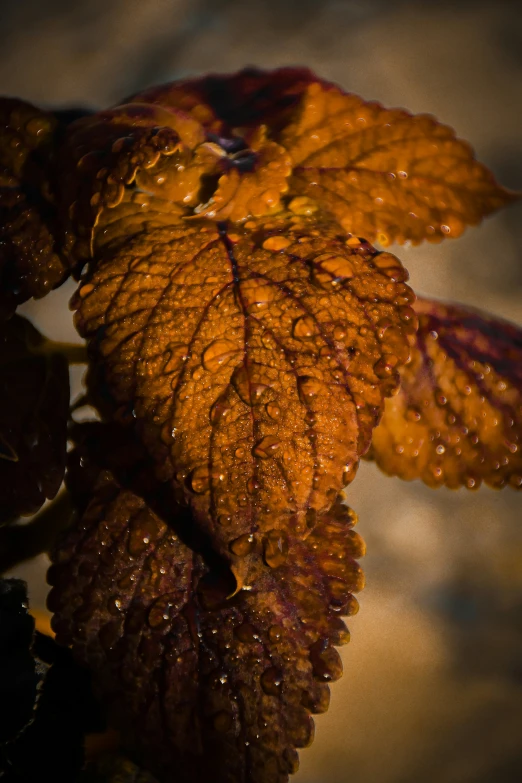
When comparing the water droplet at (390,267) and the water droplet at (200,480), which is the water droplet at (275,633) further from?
the water droplet at (390,267)

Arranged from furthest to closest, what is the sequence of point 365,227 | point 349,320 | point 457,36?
point 457,36, point 365,227, point 349,320

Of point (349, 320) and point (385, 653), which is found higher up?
point (349, 320)

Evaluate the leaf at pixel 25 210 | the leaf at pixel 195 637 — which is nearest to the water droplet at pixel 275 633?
the leaf at pixel 195 637

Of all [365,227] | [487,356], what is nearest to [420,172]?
[365,227]

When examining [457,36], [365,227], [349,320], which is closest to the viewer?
[349,320]

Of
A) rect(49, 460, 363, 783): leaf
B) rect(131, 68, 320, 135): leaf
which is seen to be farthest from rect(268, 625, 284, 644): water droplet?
rect(131, 68, 320, 135): leaf

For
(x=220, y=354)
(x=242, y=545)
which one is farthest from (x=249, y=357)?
(x=242, y=545)

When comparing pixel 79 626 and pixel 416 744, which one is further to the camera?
pixel 416 744

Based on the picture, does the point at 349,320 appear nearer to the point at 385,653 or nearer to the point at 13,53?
the point at 385,653
